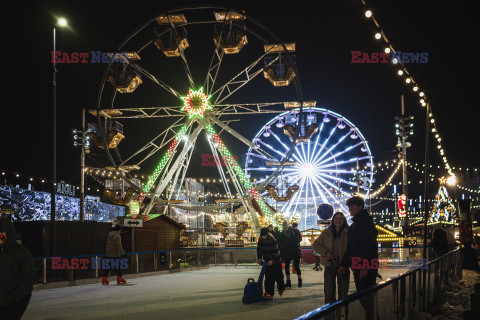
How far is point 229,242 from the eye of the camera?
29000mm

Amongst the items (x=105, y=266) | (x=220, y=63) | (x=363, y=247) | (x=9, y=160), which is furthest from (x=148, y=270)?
(x=9, y=160)

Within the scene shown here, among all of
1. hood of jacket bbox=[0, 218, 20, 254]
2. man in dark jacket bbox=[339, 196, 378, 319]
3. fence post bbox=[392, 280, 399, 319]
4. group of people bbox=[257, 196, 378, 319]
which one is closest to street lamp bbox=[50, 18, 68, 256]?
group of people bbox=[257, 196, 378, 319]

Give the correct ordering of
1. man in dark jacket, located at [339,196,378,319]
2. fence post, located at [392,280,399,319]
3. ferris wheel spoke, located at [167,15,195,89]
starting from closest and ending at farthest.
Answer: fence post, located at [392,280,399,319]
man in dark jacket, located at [339,196,378,319]
ferris wheel spoke, located at [167,15,195,89]

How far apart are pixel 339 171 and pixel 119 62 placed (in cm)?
2127

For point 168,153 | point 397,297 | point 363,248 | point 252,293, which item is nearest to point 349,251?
point 363,248

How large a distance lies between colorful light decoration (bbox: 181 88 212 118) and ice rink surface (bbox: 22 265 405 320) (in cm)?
1180

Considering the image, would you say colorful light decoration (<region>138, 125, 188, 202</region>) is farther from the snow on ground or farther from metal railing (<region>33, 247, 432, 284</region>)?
the snow on ground

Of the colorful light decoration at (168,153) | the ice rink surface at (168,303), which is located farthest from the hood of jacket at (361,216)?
the colorful light decoration at (168,153)

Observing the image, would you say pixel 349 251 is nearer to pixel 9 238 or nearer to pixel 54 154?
pixel 9 238

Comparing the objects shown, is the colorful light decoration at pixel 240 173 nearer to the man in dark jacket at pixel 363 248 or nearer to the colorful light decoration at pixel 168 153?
the colorful light decoration at pixel 168 153

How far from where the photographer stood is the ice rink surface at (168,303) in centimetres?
802

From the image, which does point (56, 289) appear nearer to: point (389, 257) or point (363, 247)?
point (363, 247)

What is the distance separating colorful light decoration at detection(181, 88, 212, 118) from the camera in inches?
918

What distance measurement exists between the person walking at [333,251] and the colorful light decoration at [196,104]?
1661 centimetres
